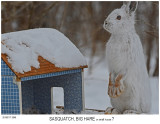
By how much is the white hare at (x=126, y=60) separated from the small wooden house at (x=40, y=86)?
39cm

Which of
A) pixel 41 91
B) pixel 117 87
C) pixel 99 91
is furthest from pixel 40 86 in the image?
pixel 99 91

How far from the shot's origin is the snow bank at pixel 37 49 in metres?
1.84

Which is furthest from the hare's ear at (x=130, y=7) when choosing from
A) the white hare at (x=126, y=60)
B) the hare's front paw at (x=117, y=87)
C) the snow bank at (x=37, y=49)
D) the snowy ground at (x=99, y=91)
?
the snowy ground at (x=99, y=91)

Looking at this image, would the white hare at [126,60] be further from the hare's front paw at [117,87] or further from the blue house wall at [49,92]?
the blue house wall at [49,92]

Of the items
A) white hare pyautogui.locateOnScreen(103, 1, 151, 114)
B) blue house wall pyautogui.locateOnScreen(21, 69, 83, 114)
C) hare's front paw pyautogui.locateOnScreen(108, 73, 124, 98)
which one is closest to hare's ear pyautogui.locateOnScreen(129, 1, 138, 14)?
white hare pyautogui.locateOnScreen(103, 1, 151, 114)

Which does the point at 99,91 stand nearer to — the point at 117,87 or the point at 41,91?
the point at 41,91

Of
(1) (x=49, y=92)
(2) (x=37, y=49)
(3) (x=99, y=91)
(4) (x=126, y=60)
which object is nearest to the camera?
(4) (x=126, y=60)

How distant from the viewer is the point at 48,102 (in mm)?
2465

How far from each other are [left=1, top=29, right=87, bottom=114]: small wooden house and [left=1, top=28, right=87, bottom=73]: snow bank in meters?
0.03

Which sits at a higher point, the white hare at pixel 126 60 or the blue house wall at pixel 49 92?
the white hare at pixel 126 60

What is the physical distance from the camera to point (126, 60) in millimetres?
1810

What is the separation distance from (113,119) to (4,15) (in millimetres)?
2110

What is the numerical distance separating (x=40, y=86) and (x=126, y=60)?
3.33 feet

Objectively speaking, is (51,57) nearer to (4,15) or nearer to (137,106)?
(137,106)
